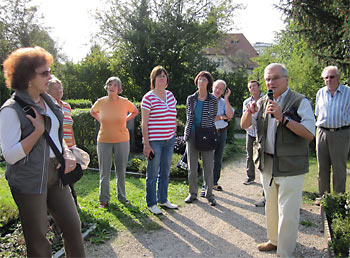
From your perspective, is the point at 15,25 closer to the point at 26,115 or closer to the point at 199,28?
the point at 199,28

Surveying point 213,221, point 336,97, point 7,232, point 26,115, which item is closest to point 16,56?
point 26,115

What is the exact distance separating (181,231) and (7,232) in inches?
89.6

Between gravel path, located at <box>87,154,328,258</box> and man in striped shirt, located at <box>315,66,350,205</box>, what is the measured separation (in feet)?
2.68

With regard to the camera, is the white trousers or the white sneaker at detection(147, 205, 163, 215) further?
the white sneaker at detection(147, 205, 163, 215)

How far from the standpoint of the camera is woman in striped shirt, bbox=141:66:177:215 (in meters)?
4.71

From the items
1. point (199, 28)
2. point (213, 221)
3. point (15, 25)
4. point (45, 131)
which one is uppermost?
point (15, 25)

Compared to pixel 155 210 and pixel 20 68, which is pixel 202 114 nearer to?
Result: pixel 155 210

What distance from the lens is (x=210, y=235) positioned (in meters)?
4.22

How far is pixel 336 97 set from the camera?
514 cm

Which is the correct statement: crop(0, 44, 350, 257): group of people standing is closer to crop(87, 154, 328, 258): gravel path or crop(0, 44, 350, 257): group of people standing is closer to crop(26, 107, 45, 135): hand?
crop(26, 107, 45, 135): hand

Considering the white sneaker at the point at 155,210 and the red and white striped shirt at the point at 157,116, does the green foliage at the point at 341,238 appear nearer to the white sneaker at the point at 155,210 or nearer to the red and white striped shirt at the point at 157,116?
the white sneaker at the point at 155,210

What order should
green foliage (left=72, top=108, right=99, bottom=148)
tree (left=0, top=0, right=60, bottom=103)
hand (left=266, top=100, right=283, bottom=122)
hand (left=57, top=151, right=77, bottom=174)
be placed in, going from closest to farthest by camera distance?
1. hand (left=57, top=151, right=77, bottom=174)
2. hand (left=266, top=100, right=283, bottom=122)
3. green foliage (left=72, top=108, right=99, bottom=148)
4. tree (left=0, top=0, right=60, bottom=103)

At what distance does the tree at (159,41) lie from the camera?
797 inches

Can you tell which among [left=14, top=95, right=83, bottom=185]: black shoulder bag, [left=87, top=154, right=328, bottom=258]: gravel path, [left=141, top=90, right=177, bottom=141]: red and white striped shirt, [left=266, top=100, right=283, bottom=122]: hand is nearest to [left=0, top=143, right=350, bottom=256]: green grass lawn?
[left=87, top=154, right=328, bottom=258]: gravel path
